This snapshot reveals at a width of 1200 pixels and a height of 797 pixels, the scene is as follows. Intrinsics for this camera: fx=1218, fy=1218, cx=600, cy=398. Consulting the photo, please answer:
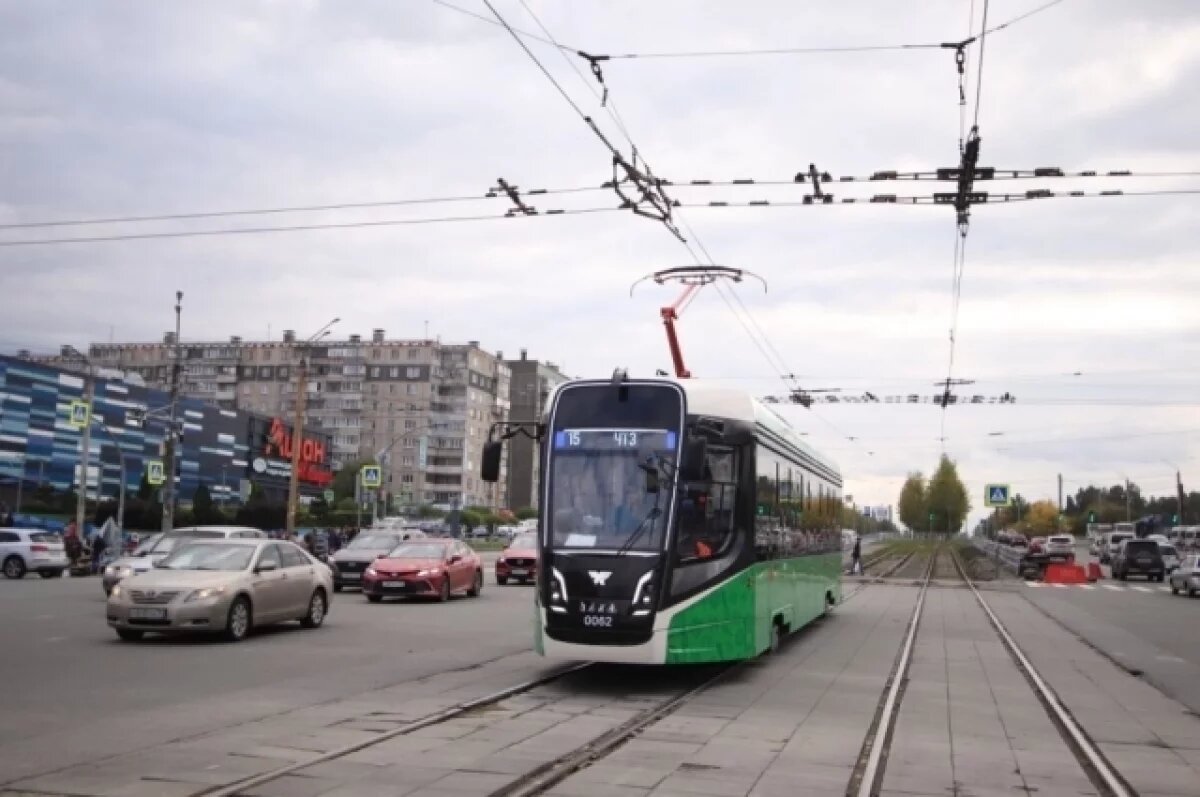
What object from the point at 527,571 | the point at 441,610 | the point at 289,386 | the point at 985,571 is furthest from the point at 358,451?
the point at 441,610

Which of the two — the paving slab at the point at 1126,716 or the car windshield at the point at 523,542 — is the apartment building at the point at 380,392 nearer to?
the car windshield at the point at 523,542

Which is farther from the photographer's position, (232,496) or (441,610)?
(232,496)

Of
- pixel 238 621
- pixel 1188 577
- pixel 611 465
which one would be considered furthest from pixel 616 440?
pixel 1188 577

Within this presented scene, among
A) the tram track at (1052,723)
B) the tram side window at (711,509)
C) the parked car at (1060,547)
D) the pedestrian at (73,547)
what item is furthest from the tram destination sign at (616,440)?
the parked car at (1060,547)

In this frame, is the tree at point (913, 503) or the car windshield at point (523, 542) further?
the tree at point (913, 503)

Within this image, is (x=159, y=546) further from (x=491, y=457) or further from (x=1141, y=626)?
(x=1141, y=626)

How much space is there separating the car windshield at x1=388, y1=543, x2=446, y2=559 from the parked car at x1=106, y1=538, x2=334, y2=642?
Answer: 7.35m

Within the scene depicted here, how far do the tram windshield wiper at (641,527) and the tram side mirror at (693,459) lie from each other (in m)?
0.47

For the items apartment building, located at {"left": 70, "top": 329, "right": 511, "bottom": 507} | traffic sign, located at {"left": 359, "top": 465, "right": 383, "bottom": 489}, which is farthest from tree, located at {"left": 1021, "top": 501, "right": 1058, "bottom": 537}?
traffic sign, located at {"left": 359, "top": 465, "right": 383, "bottom": 489}

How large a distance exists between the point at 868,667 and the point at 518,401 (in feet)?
417

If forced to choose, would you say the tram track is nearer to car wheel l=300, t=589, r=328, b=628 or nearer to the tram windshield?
the tram windshield

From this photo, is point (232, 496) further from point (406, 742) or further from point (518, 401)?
point (406, 742)

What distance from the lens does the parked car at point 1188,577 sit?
38.2 metres

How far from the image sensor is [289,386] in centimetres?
14138
